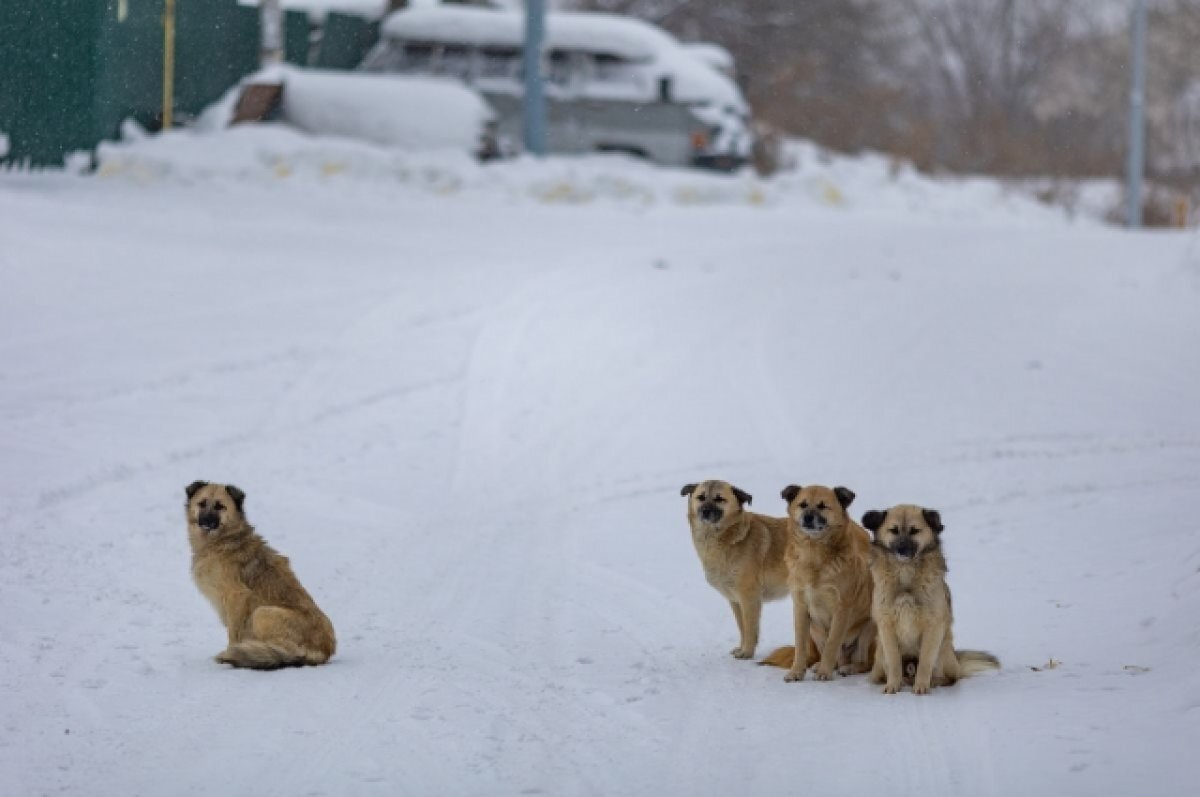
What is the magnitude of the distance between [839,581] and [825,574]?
2.8 inches

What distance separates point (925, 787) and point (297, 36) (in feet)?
92.7

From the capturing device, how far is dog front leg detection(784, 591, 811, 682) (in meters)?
8.19

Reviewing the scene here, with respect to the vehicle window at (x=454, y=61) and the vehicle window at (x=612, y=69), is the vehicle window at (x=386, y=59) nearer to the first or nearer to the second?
the vehicle window at (x=454, y=61)

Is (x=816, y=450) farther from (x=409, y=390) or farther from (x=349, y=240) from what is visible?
(x=349, y=240)

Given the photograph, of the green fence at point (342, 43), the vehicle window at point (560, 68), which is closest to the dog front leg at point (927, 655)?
the vehicle window at point (560, 68)

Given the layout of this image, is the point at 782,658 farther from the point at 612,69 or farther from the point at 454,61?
the point at 454,61

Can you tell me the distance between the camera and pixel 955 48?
215ft

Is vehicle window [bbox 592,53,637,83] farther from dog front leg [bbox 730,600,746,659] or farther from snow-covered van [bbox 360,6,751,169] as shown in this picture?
dog front leg [bbox 730,600,746,659]

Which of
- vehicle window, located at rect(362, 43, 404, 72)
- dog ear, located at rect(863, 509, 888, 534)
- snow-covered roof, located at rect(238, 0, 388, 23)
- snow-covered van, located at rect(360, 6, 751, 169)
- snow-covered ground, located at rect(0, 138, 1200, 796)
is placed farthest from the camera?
snow-covered roof, located at rect(238, 0, 388, 23)

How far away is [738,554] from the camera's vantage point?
877 centimetres

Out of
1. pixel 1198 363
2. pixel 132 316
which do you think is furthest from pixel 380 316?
pixel 1198 363

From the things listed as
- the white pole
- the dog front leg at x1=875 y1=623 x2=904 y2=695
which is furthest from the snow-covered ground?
the white pole

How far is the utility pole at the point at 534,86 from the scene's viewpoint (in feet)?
94.1

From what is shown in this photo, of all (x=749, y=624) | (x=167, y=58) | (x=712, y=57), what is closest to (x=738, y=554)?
(x=749, y=624)
